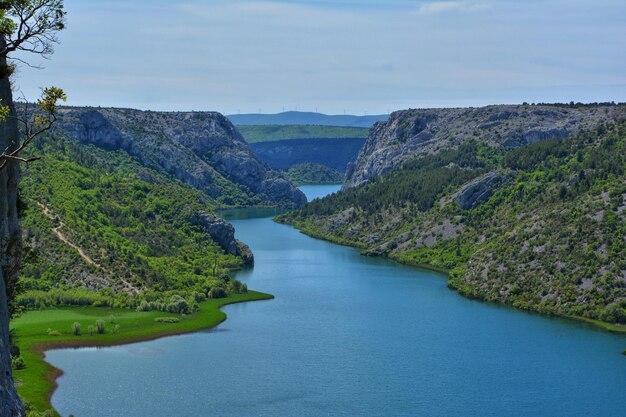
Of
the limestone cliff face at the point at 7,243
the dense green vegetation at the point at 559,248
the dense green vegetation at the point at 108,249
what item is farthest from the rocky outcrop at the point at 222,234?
the limestone cliff face at the point at 7,243

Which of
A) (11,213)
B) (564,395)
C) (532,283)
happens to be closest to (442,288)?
(532,283)

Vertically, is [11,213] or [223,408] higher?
[11,213]

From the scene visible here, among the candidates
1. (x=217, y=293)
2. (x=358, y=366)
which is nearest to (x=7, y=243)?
(x=358, y=366)

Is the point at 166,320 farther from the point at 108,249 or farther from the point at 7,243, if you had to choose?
the point at 7,243

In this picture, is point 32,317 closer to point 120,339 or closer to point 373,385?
point 120,339

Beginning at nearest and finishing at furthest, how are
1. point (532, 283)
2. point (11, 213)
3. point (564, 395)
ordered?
1. point (11, 213)
2. point (564, 395)
3. point (532, 283)

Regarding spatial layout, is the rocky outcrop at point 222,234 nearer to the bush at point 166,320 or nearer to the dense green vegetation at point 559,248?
the dense green vegetation at point 559,248
